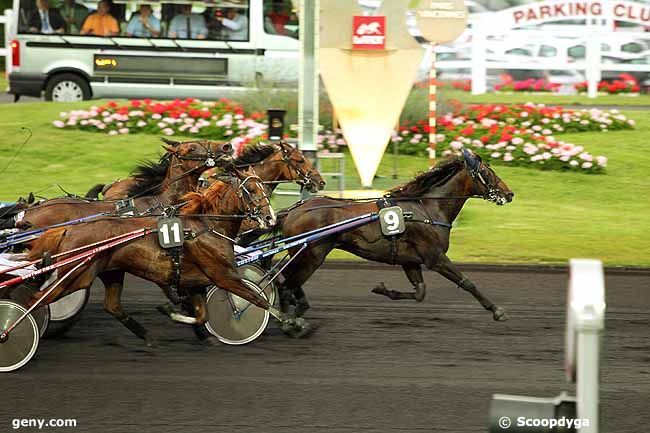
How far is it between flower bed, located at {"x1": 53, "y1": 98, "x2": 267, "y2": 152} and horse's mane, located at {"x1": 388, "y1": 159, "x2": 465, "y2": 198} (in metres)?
6.87

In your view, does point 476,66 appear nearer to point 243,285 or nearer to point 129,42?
point 129,42

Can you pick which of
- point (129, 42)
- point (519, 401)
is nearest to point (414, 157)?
point (129, 42)

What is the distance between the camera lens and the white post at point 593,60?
784 inches

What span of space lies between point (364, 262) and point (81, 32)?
28.8ft

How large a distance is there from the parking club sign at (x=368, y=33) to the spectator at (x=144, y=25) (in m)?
6.05

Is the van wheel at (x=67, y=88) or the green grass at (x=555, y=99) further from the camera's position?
the green grass at (x=555, y=99)

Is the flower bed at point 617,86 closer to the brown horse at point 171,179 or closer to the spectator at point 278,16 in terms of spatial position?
the spectator at point 278,16

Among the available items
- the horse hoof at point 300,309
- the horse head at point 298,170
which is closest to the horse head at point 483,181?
the horse head at point 298,170

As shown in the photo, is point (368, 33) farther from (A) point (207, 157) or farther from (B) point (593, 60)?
(B) point (593, 60)

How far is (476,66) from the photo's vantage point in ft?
65.8

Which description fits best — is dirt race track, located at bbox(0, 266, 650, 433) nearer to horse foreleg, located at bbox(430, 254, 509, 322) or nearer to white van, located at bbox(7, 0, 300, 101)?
horse foreleg, located at bbox(430, 254, 509, 322)

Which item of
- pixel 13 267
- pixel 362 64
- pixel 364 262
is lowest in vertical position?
pixel 364 262

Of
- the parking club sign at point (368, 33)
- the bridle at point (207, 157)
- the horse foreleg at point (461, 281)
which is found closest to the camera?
the horse foreleg at point (461, 281)

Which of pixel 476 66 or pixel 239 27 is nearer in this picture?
pixel 239 27
